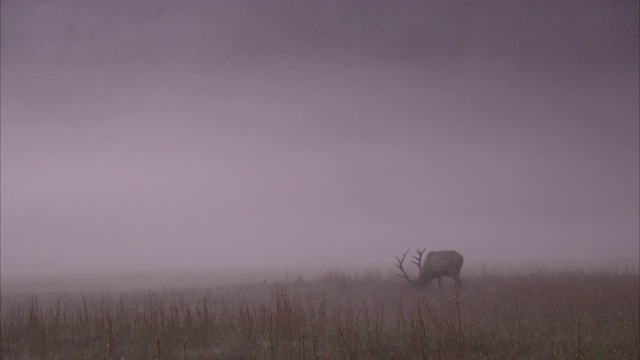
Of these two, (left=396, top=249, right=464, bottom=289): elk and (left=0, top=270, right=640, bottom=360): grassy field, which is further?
(left=396, top=249, right=464, bottom=289): elk

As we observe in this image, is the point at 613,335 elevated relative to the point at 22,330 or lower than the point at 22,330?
lower

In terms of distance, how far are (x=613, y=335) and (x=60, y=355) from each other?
9.61 meters

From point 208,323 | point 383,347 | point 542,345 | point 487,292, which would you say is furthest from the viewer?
point 487,292

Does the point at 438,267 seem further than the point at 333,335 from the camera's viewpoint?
Yes

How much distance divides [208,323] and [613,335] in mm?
7420

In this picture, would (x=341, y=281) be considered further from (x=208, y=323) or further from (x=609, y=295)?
(x=208, y=323)

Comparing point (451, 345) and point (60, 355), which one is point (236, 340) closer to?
point (60, 355)

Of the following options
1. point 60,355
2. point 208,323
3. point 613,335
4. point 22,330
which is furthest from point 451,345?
point 22,330

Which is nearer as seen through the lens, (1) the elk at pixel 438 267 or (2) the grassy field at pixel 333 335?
(2) the grassy field at pixel 333 335

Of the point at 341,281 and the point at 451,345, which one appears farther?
the point at 341,281

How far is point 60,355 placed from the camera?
7.63 m

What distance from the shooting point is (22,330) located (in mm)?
8930

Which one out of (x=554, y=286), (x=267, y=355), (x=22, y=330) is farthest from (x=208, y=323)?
(x=554, y=286)

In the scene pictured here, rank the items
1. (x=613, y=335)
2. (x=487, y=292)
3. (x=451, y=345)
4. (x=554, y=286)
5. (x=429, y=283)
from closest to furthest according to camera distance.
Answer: (x=451, y=345), (x=613, y=335), (x=554, y=286), (x=487, y=292), (x=429, y=283)
